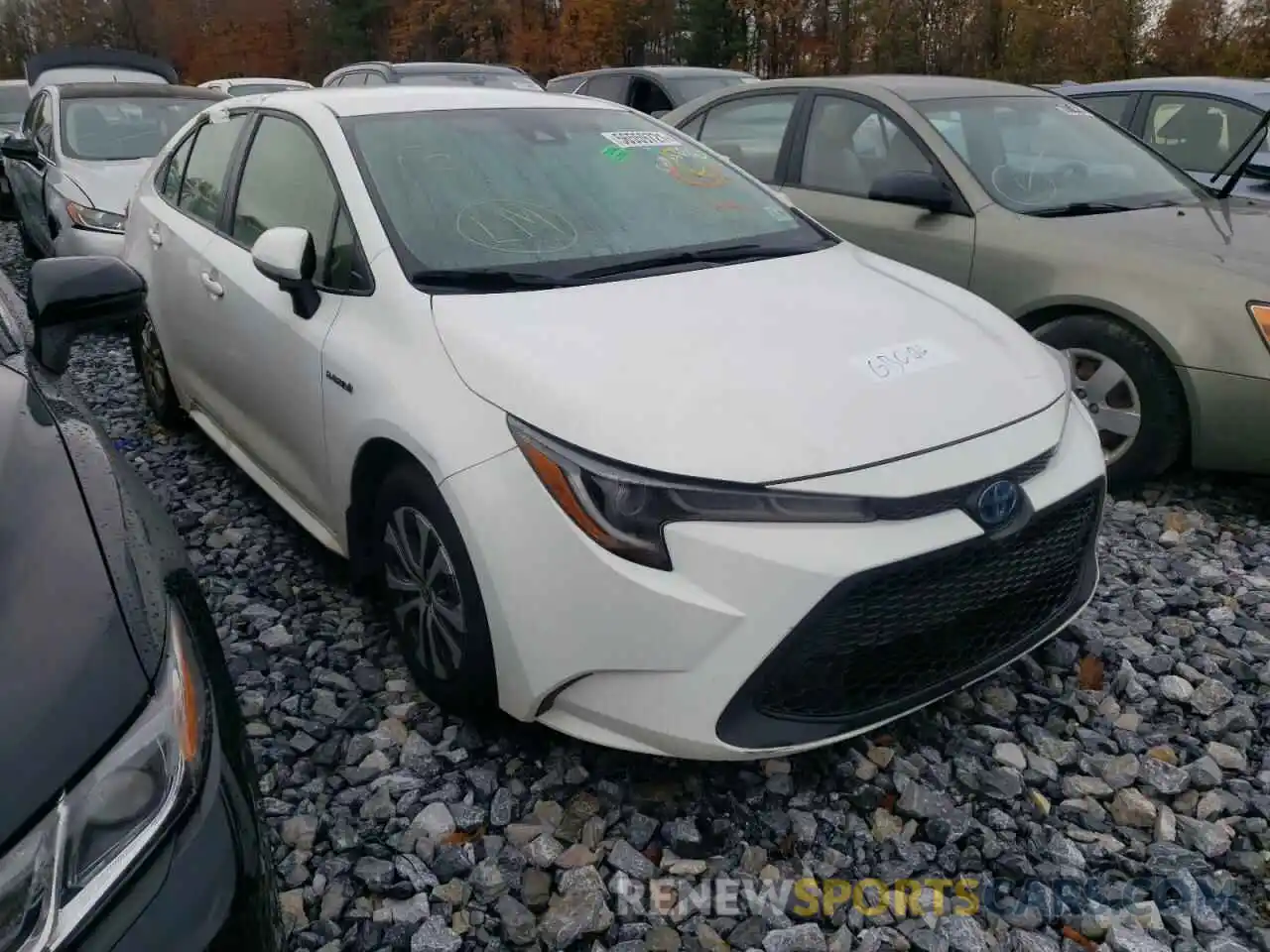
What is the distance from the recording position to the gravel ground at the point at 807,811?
2055 millimetres

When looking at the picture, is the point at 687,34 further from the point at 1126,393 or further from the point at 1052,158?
the point at 1126,393

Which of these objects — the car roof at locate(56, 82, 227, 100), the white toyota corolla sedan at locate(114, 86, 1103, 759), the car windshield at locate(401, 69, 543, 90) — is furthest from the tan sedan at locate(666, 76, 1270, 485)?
the car windshield at locate(401, 69, 543, 90)

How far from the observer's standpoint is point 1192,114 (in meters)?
6.38

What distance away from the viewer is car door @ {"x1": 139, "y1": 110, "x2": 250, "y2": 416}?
365 cm

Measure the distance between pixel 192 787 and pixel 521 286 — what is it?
157cm

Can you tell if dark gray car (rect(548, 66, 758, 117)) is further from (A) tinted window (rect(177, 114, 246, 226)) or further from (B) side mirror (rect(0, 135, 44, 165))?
(A) tinted window (rect(177, 114, 246, 226))

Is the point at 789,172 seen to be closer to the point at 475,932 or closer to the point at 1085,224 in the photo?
the point at 1085,224

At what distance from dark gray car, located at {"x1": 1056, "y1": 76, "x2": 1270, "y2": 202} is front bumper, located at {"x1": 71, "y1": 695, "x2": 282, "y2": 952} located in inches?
253

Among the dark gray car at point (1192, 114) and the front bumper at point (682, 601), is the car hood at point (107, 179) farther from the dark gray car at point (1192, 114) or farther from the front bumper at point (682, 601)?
the dark gray car at point (1192, 114)

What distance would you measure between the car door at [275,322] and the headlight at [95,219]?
3.24 m

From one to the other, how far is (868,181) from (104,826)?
4358 mm

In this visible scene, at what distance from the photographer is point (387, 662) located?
9.51ft

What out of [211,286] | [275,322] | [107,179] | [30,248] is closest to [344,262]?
[275,322]

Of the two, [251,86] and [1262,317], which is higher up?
[1262,317]
